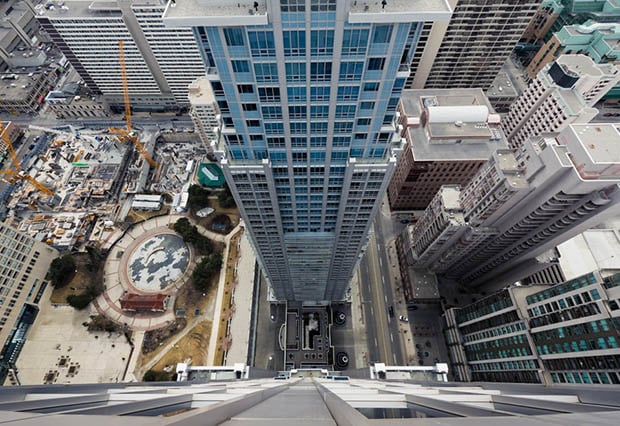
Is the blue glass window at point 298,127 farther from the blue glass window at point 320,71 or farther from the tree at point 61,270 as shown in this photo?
the tree at point 61,270

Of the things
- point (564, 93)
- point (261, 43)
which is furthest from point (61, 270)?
point (564, 93)

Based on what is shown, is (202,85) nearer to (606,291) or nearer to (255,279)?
(255,279)

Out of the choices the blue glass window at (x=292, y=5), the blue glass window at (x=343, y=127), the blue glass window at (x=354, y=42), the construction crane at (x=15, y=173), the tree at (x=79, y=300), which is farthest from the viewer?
the construction crane at (x=15, y=173)

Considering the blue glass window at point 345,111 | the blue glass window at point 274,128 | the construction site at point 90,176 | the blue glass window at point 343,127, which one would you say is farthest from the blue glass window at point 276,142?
the construction site at point 90,176

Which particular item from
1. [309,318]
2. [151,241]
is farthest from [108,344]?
[309,318]

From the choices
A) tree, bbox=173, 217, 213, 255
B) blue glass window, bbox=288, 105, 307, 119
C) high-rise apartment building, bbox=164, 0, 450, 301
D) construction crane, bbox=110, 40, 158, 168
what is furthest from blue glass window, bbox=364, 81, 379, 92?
construction crane, bbox=110, 40, 158, 168

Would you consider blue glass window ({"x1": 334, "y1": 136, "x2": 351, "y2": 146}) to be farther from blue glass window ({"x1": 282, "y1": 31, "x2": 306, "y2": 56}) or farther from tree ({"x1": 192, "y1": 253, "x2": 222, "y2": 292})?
tree ({"x1": 192, "y1": 253, "x2": 222, "y2": 292})

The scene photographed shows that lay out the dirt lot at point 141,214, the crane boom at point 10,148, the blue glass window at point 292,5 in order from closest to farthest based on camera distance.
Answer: the blue glass window at point 292,5 → the dirt lot at point 141,214 → the crane boom at point 10,148
